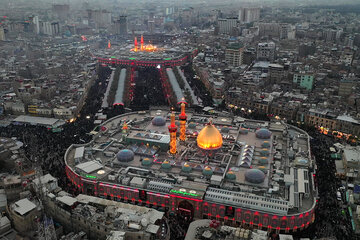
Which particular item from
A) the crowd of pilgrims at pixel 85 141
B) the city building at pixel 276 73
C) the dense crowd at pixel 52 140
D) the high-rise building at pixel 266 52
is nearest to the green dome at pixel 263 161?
the crowd of pilgrims at pixel 85 141

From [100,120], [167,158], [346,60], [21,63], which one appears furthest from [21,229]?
[346,60]

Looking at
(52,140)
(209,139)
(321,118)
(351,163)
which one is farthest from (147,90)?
(351,163)

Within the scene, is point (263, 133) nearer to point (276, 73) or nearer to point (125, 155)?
point (125, 155)

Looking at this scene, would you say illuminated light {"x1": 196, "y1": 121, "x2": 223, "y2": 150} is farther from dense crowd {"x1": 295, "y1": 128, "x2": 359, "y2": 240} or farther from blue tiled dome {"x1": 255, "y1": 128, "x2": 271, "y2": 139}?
dense crowd {"x1": 295, "y1": 128, "x2": 359, "y2": 240}

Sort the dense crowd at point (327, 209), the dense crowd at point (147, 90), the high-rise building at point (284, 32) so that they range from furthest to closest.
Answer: the high-rise building at point (284, 32)
the dense crowd at point (147, 90)
the dense crowd at point (327, 209)

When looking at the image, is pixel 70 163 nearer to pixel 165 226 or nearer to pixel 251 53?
pixel 165 226

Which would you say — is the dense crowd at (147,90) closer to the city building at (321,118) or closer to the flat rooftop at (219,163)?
the flat rooftop at (219,163)
